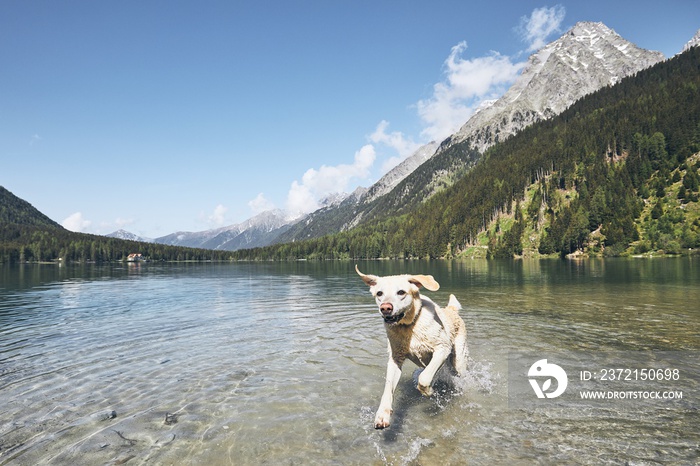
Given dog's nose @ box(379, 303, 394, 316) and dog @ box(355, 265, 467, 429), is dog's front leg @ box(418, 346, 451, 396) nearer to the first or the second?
dog @ box(355, 265, 467, 429)

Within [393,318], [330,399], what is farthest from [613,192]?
[393,318]

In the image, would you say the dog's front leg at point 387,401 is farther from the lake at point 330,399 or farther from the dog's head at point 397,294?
the dog's head at point 397,294

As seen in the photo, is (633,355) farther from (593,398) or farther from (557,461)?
(557,461)

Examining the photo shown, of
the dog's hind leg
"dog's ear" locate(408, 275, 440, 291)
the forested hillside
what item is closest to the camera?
"dog's ear" locate(408, 275, 440, 291)

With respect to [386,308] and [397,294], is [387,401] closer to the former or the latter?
[386,308]

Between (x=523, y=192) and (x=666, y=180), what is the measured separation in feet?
199

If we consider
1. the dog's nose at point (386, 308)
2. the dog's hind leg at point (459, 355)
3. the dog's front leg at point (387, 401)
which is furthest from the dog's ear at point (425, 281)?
the dog's hind leg at point (459, 355)

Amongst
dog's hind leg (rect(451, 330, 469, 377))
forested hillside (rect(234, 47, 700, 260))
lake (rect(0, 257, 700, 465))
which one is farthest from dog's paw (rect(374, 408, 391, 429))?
forested hillside (rect(234, 47, 700, 260))

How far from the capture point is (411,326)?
809 centimetres

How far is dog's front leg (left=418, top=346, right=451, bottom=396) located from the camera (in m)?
7.24

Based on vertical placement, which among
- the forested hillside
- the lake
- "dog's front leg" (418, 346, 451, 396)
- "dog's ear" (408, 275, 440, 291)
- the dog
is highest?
the forested hillside

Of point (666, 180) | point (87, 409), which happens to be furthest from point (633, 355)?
point (666, 180)

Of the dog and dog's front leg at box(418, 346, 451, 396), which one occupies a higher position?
the dog

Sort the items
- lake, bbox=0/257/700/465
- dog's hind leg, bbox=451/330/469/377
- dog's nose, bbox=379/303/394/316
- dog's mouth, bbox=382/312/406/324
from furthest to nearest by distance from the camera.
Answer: dog's hind leg, bbox=451/330/469/377, dog's mouth, bbox=382/312/406/324, dog's nose, bbox=379/303/394/316, lake, bbox=0/257/700/465
